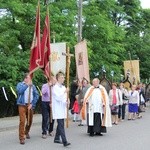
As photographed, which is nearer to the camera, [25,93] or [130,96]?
[25,93]

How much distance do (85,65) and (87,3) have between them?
12.8 metres

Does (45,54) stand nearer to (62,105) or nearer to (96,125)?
(62,105)

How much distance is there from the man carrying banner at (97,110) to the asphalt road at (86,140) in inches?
12.8

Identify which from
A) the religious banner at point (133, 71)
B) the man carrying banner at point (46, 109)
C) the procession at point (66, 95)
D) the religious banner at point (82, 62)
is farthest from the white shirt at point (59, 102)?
the religious banner at point (133, 71)

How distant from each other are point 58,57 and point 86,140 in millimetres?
7265

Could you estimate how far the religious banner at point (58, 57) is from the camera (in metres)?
19.6

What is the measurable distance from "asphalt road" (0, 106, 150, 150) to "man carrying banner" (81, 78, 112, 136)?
326 mm

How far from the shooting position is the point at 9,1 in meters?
22.3

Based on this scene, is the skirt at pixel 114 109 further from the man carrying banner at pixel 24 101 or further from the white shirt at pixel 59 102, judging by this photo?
the white shirt at pixel 59 102

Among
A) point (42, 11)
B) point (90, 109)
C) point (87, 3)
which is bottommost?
point (90, 109)

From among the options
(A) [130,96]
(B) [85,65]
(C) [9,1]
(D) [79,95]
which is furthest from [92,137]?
(C) [9,1]

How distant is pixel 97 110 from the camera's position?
1441 cm

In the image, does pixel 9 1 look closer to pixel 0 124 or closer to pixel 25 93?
pixel 0 124

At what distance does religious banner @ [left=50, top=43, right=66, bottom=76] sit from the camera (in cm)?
Answer: 1961
